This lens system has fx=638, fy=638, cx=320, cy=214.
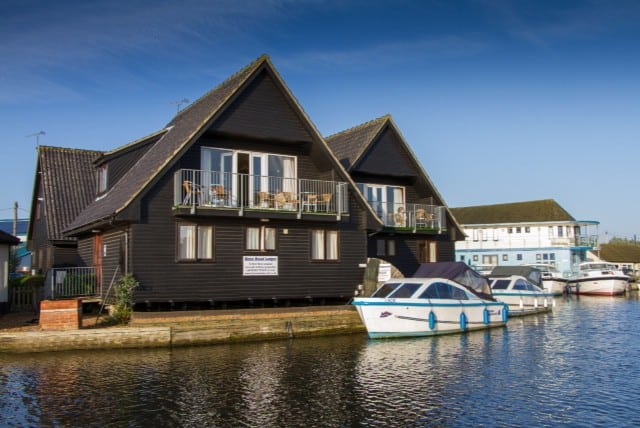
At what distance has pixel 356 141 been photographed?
119 feet

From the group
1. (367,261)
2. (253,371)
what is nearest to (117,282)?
(253,371)

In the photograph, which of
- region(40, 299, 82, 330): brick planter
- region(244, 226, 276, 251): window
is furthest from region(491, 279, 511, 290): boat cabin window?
region(40, 299, 82, 330): brick planter

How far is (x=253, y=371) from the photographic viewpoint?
1880 centimetres

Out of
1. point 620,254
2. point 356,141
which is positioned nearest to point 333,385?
point 356,141

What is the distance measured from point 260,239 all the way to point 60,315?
8456mm

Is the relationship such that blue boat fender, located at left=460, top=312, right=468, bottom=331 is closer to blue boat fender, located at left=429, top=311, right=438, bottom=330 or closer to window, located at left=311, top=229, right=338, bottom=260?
blue boat fender, located at left=429, top=311, right=438, bottom=330

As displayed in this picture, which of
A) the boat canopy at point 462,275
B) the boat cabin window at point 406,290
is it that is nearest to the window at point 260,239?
the boat cabin window at point 406,290

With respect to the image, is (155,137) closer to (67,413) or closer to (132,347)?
(132,347)

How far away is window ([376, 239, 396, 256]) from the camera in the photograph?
3484cm

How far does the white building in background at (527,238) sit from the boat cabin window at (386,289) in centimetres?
4304

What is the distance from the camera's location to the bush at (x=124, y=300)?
2389cm

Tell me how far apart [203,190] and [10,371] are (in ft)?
33.4

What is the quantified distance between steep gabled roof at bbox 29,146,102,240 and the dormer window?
2.89 meters

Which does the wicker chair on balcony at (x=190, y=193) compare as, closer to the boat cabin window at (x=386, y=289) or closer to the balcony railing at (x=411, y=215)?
the boat cabin window at (x=386, y=289)
